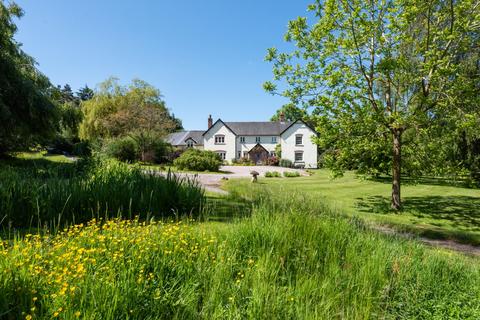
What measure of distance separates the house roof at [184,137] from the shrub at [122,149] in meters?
23.0

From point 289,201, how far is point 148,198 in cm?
386

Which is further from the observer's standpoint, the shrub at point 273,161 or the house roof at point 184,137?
the house roof at point 184,137

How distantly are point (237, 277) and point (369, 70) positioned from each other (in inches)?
452

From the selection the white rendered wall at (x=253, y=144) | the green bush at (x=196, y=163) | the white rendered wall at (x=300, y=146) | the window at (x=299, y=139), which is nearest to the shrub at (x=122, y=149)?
the green bush at (x=196, y=163)

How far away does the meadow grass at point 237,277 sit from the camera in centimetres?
307

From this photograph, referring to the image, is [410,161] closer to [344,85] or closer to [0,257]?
[344,85]

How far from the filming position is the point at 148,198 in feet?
27.0

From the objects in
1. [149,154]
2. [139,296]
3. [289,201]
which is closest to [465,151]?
[289,201]

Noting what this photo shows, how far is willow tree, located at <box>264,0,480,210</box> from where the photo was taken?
11.5m

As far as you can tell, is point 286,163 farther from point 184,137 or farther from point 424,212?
point 424,212

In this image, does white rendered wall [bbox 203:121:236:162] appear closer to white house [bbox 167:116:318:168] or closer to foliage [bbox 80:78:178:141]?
white house [bbox 167:116:318:168]

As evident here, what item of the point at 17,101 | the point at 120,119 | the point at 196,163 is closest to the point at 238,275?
the point at 17,101

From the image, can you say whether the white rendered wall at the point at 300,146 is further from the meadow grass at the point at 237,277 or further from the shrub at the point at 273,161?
the meadow grass at the point at 237,277

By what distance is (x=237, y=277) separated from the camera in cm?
411
